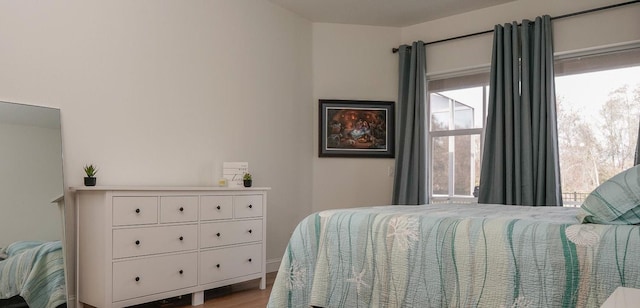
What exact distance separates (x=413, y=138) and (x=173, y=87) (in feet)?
7.39

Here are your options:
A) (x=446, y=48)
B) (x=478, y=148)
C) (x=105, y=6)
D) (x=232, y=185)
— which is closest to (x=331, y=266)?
(x=232, y=185)

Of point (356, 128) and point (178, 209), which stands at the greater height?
point (356, 128)

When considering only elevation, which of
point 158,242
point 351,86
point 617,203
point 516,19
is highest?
point 516,19

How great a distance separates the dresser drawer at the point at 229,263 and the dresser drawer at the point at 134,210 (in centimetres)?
46

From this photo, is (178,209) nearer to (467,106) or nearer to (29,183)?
(29,183)

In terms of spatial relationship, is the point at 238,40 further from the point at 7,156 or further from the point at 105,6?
the point at 7,156

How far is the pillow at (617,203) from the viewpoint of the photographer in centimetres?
167

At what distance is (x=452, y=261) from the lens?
5.97 feet

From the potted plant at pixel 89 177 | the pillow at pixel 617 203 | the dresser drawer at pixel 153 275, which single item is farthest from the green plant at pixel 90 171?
the pillow at pixel 617 203

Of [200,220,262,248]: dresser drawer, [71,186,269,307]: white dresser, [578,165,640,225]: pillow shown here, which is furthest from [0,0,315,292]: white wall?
[578,165,640,225]: pillow

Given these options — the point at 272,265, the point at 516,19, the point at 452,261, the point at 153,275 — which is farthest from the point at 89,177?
the point at 516,19

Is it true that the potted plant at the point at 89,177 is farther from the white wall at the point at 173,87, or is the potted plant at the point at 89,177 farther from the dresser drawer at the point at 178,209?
the dresser drawer at the point at 178,209

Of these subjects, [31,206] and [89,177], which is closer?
[31,206]

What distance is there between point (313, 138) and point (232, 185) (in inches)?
50.3
